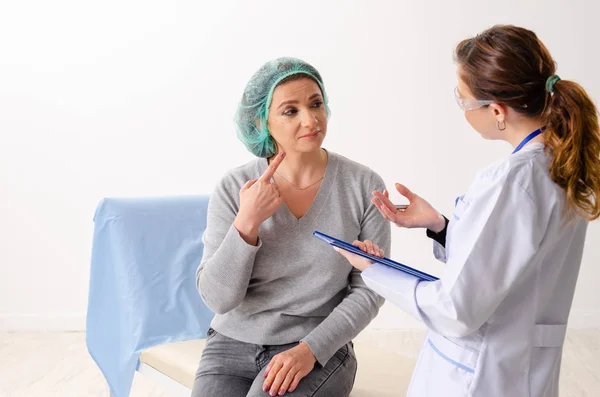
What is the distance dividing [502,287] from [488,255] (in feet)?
0.19

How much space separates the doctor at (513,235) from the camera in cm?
133

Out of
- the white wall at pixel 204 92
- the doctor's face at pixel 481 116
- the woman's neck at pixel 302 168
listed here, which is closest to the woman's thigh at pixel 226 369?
the woman's neck at pixel 302 168

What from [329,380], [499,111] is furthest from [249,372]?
[499,111]

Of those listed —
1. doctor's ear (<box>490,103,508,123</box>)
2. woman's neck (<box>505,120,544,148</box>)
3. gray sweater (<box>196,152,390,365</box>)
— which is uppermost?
doctor's ear (<box>490,103,508,123</box>)

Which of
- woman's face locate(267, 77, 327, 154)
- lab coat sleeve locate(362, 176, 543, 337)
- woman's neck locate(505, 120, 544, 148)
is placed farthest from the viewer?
woman's face locate(267, 77, 327, 154)

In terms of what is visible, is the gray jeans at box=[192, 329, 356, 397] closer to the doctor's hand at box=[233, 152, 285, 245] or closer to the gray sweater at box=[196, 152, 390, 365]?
the gray sweater at box=[196, 152, 390, 365]

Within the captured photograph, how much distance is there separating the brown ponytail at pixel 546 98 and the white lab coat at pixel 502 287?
0.03 metres

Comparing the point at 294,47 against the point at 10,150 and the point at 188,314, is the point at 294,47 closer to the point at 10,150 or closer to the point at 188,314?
the point at 10,150

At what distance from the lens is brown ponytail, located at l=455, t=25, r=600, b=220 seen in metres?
1.34

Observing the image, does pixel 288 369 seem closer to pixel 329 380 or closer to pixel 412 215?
pixel 329 380

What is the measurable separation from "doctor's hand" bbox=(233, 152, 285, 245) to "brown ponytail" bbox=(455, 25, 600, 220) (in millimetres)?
591

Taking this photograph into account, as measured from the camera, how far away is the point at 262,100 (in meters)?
2.04

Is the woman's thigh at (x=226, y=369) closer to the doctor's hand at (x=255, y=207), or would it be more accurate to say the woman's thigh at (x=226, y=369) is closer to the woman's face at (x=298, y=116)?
the doctor's hand at (x=255, y=207)

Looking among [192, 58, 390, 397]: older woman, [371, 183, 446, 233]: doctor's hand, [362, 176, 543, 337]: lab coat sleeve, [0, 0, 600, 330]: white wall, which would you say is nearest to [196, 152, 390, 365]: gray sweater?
[192, 58, 390, 397]: older woman
